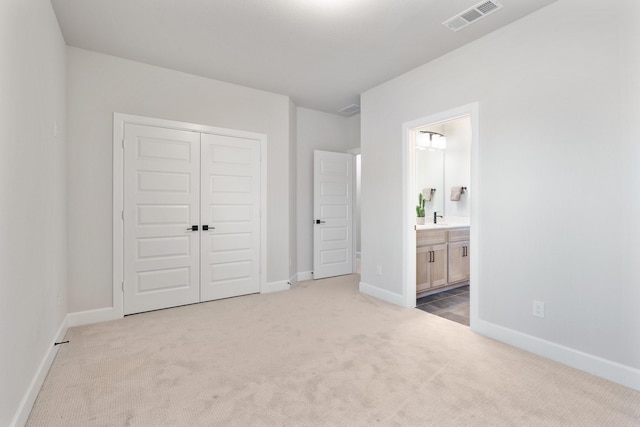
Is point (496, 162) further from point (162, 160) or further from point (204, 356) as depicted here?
point (162, 160)

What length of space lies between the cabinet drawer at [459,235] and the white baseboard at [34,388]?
14.3 feet

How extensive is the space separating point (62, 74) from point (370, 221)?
3.63 meters

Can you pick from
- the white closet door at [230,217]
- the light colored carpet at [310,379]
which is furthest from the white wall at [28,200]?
the white closet door at [230,217]

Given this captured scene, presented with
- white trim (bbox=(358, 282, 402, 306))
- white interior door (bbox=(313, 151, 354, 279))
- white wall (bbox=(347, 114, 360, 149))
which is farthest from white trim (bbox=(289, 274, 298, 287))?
white wall (bbox=(347, 114, 360, 149))

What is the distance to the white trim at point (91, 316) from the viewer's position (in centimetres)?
304

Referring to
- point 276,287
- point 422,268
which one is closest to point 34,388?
point 276,287

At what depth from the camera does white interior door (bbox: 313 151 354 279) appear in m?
4.96

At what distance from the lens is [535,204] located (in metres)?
2.48

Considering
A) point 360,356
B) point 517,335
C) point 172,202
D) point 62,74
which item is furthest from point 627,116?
point 62,74

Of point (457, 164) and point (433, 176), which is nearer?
point (457, 164)

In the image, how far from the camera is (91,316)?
123 inches

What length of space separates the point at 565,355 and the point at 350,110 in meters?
4.09

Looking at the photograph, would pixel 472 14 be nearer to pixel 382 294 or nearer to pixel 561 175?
pixel 561 175

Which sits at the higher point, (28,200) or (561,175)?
(561,175)
